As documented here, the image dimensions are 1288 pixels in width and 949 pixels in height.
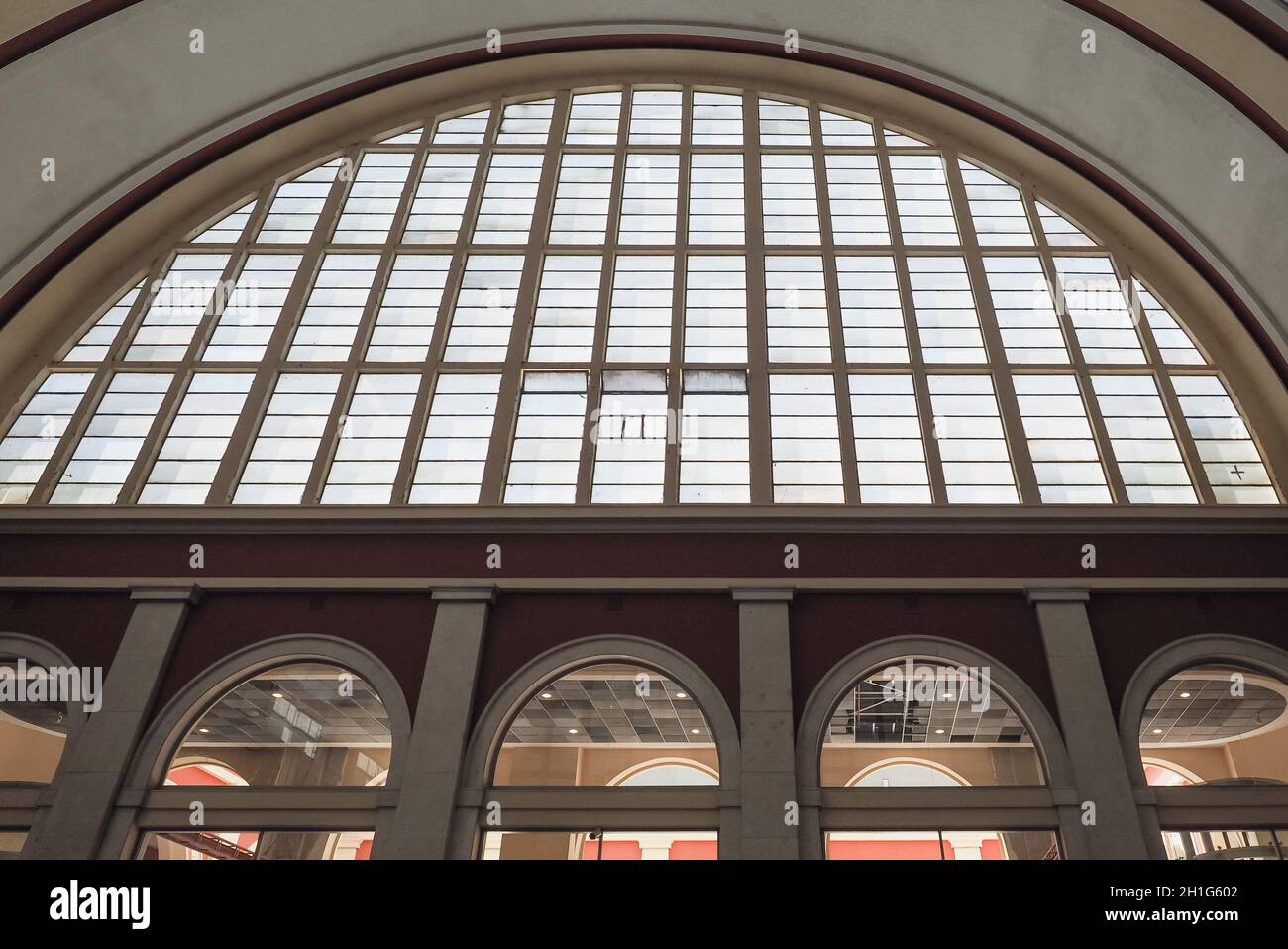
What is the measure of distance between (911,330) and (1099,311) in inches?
136

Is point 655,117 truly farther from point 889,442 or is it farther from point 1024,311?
point 889,442

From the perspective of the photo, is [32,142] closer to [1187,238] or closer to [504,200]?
[504,200]

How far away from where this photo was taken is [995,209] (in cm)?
1773

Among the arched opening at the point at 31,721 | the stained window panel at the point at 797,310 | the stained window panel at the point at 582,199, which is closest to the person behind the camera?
the arched opening at the point at 31,721

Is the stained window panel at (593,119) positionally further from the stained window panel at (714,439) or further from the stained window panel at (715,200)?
the stained window panel at (714,439)

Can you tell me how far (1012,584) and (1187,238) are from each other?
735cm

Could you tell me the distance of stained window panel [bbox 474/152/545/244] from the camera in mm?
17484

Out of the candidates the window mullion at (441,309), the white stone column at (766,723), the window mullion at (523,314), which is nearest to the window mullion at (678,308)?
the white stone column at (766,723)

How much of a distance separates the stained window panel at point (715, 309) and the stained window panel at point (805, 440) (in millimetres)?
1094

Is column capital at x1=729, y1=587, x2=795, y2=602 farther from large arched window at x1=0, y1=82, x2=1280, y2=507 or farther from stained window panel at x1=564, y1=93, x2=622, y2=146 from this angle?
stained window panel at x1=564, y1=93, x2=622, y2=146

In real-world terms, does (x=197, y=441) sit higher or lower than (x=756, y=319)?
lower

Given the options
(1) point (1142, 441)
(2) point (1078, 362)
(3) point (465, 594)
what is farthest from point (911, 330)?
(3) point (465, 594)

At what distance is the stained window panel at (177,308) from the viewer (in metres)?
16.0
